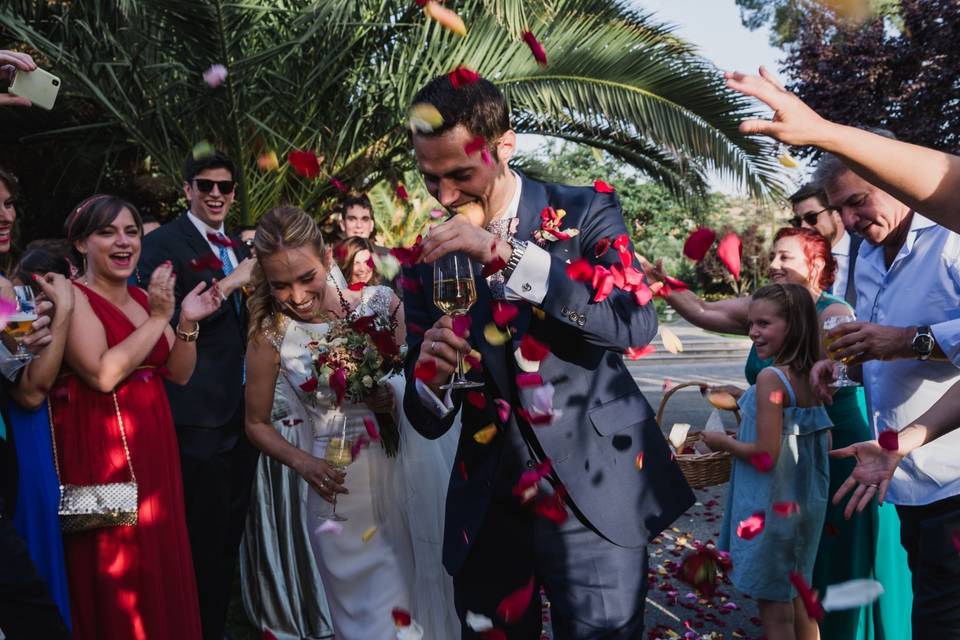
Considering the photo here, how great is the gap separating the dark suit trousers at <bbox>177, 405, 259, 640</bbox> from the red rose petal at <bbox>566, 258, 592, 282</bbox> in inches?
127

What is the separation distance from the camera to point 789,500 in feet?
12.5

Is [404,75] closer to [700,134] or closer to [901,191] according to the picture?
[700,134]

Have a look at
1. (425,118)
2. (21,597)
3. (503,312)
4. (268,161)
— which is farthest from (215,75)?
(503,312)

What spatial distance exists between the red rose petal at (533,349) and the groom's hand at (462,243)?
0.29 m

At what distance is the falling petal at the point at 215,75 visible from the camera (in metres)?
7.77

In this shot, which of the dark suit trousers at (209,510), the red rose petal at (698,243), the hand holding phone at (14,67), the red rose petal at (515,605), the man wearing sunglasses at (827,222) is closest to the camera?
the red rose petal at (515,605)

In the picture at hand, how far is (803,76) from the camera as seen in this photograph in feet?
48.9

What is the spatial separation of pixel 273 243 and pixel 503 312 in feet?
5.26

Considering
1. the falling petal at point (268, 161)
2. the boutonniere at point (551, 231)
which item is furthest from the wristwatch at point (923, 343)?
the falling petal at point (268, 161)

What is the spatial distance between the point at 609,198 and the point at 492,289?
446 mm

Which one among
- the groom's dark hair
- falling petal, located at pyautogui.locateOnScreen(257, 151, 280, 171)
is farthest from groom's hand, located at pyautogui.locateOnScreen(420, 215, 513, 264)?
falling petal, located at pyautogui.locateOnScreen(257, 151, 280, 171)

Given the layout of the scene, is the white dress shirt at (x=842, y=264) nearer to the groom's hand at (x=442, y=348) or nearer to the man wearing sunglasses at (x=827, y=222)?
the man wearing sunglasses at (x=827, y=222)

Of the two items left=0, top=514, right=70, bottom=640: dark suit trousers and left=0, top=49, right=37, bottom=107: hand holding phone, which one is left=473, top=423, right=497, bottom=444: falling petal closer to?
left=0, top=514, right=70, bottom=640: dark suit trousers

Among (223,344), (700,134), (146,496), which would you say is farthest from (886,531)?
(700,134)
